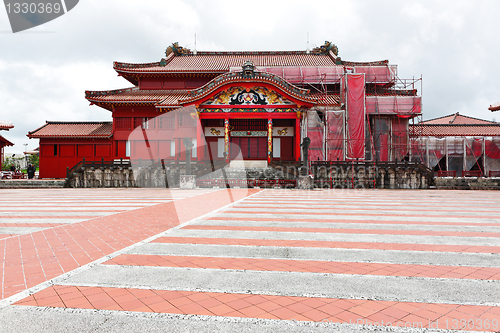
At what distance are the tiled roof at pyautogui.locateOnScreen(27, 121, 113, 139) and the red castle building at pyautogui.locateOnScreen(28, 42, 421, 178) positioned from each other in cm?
9

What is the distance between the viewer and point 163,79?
1188 inches

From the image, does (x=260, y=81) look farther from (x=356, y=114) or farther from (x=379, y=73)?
(x=379, y=73)

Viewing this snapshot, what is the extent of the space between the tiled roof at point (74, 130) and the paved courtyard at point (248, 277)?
23.2 m

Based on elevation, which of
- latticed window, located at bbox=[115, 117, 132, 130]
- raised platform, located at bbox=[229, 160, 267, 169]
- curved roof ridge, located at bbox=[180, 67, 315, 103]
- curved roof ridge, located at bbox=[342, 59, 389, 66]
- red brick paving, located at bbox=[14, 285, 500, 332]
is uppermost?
curved roof ridge, located at bbox=[342, 59, 389, 66]

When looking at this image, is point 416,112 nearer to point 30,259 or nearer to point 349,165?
point 349,165

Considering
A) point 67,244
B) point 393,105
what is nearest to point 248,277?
point 67,244

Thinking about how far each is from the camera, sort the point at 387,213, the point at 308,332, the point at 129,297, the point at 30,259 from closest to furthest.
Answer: the point at 308,332 < the point at 129,297 < the point at 30,259 < the point at 387,213

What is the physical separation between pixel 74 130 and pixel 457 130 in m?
34.8

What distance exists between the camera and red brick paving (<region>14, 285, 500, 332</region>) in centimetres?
275

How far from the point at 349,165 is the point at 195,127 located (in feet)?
44.8

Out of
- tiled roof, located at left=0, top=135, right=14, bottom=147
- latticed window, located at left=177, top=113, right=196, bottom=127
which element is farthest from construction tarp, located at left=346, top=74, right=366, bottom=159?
tiled roof, located at left=0, top=135, right=14, bottom=147

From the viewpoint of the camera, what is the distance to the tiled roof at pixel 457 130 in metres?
27.9

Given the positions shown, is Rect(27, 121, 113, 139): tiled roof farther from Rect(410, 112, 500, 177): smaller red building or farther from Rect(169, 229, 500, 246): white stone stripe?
Rect(410, 112, 500, 177): smaller red building

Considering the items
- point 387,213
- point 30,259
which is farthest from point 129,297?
point 387,213
